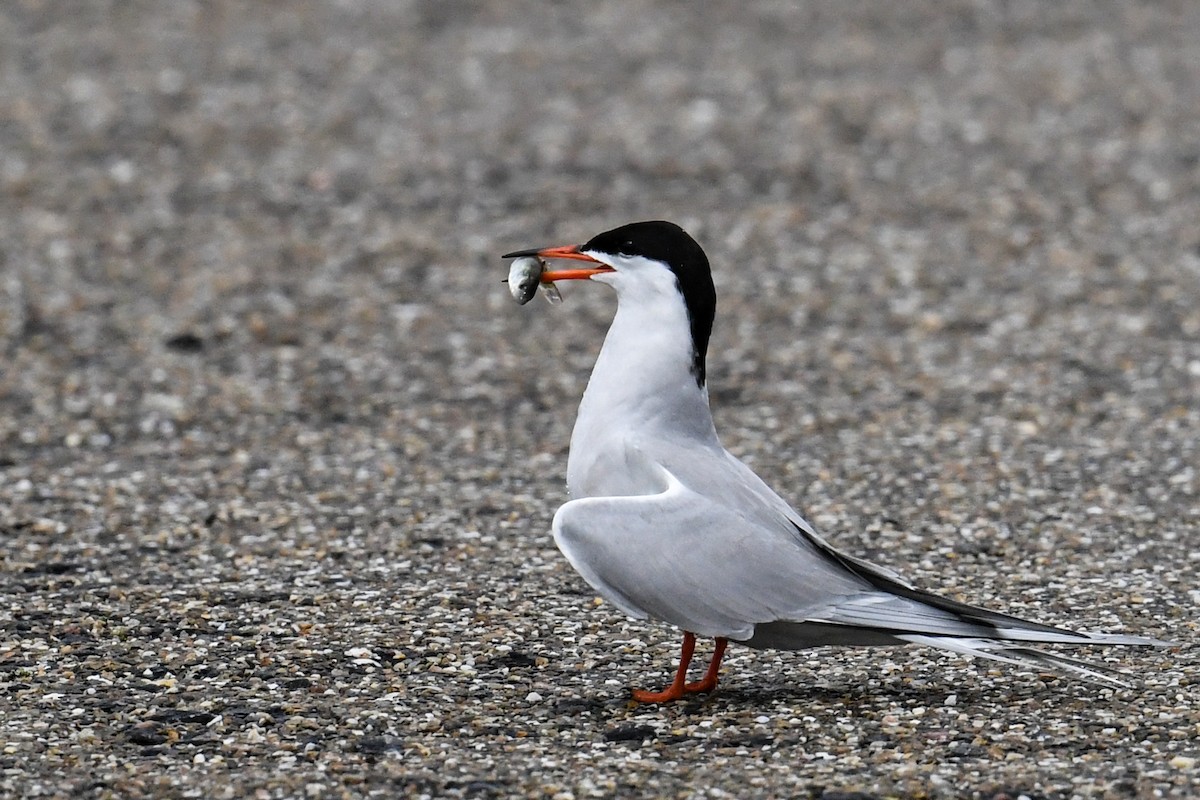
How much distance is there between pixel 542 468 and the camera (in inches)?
304

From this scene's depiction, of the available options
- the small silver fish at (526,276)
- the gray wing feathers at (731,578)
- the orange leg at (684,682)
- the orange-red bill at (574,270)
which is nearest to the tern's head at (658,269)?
the orange-red bill at (574,270)

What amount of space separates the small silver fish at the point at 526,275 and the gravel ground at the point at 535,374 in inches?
44.7

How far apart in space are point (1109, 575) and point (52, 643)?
3636 millimetres

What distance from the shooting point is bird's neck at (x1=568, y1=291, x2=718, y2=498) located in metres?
4.92

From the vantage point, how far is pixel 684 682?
4.88m

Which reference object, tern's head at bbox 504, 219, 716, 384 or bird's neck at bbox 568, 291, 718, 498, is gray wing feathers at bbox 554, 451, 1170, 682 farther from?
tern's head at bbox 504, 219, 716, 384

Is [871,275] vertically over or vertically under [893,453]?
over

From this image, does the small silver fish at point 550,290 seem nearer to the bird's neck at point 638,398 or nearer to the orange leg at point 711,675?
the bird's neck at point 638,398

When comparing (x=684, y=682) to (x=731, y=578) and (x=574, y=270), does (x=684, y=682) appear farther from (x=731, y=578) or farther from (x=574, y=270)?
(x=574, y=270)

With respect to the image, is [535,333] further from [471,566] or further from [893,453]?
[471,566]

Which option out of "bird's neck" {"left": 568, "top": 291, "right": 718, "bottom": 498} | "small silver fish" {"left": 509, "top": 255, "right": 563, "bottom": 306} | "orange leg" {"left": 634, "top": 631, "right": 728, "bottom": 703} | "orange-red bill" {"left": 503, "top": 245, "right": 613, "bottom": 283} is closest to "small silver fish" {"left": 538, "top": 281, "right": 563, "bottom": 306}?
"small silver fish" {"left": 509, "top": 255, "right": 563, "bottom": 306}

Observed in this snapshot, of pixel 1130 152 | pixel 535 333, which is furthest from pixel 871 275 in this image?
pixel 1130 152

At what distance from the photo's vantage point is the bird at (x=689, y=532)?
15.0 feet

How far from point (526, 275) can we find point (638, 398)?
60cm
